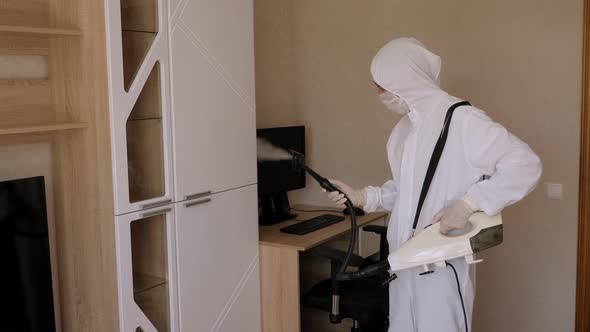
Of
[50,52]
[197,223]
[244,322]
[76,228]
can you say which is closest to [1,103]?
[50,52]

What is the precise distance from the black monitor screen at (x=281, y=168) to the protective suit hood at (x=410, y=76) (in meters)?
1.06

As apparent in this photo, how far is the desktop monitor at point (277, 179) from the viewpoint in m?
3.46

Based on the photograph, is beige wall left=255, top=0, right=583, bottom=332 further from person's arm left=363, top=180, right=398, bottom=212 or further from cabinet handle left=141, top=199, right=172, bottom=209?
cabinet handle left=141, top=199, right=172, bottom=209

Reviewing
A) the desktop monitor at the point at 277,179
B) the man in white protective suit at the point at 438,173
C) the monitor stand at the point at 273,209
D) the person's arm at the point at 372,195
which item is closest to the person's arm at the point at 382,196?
the person's arm at the point at 372,195

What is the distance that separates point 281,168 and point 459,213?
153 cm

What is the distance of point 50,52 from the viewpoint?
2.40 metres

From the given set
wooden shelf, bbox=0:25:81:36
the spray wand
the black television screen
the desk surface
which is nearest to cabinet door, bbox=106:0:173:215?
wooden shelf, bbox=0:25:81:36

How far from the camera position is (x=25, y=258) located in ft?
7.36

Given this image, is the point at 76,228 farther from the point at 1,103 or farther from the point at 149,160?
the point at 1,103

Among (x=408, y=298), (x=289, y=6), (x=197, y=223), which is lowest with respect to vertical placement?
(x=408, y=298)

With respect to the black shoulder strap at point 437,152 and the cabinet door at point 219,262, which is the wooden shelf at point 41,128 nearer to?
A: the cabinet door at point 219,262

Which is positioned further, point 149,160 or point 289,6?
point 289,6

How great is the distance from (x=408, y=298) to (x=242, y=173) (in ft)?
3.12

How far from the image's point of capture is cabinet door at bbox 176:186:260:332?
2658 mm
